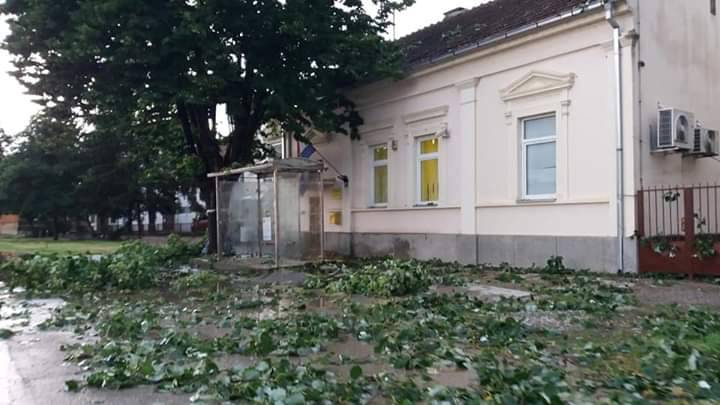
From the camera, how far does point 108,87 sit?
15.2 metres

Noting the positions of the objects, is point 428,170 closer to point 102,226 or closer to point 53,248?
point 53,248

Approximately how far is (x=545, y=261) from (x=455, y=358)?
8013 millimetres

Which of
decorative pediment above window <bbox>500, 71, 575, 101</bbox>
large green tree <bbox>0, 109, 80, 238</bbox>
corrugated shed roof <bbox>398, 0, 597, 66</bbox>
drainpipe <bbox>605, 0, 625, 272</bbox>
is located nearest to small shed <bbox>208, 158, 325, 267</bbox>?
corrugated shed roof <bbox>398, 0, 597, 66</bbox>

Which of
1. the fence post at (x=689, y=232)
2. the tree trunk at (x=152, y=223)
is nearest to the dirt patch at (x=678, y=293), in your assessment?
the fence post at (x=689, y=232)

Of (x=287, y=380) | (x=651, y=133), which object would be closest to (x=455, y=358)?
(x=287, y=380)

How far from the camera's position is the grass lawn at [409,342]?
4.57 metres

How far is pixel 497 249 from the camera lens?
13961 millimetres

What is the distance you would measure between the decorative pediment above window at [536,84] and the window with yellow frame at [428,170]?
8.71ft

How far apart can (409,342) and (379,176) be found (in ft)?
40.0

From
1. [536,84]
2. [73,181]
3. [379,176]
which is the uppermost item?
[536,84]

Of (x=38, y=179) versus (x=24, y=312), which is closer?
(x=24, y=312)

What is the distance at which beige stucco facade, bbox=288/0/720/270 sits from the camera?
11.8m

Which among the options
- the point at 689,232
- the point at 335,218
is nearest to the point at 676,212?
the point at 689,232

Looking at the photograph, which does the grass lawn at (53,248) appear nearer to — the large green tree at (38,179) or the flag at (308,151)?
the flag at (308,151)
